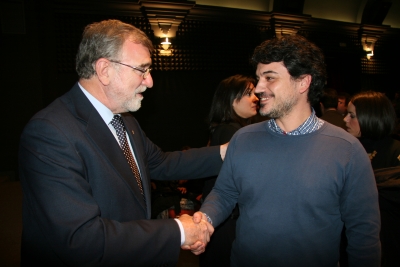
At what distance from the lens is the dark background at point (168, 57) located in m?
5.13

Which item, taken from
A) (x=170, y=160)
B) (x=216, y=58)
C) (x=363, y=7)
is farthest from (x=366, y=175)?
(x=363, y=7)

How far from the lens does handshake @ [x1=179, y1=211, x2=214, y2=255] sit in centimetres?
155

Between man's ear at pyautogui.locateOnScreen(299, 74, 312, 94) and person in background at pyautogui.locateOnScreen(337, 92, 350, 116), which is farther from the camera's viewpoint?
person in background at pyautogui.locateOnScreen(337, 92, 350, 116)

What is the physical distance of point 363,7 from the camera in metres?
8.72

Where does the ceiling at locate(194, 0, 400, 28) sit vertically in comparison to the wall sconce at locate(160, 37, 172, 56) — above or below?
above

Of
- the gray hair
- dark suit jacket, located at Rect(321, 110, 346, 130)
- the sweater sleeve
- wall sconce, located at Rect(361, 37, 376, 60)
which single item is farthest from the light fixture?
wall sconce, located at Rect(361, 37, 376, 60)

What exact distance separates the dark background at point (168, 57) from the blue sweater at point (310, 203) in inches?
187

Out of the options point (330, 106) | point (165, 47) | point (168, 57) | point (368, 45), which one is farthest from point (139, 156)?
point (368, 45)

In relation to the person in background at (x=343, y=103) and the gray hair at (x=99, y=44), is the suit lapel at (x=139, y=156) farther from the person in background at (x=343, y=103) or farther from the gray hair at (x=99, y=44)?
the person in background at (x=343, y=103)

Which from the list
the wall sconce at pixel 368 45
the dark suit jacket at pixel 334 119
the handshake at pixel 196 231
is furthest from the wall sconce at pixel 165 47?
the wall sconce at pixel 368 45

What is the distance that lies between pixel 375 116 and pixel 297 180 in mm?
1638

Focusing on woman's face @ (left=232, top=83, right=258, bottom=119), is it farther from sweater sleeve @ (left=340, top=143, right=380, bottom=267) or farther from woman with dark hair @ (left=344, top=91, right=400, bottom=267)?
sweater sleeve @ (left=340, top=143, right=380, bottom=267)

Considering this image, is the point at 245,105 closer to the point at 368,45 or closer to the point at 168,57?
the point at 168,57

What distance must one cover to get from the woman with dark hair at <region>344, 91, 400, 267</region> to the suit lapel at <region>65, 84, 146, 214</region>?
188 centimetres
